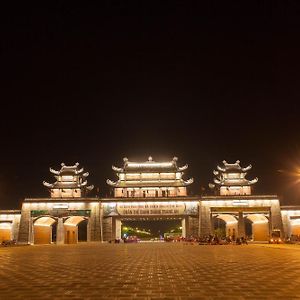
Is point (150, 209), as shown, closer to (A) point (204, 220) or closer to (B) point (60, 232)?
(A) point (204, 220)

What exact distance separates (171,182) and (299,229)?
24704mm

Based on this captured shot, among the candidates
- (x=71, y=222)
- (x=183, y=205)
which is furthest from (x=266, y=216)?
(x=71, y=222)

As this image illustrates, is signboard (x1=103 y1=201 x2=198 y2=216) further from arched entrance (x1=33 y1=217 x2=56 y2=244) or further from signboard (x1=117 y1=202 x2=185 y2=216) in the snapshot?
arched entrance (x1=33 y1=217 x2=56 y2=244)

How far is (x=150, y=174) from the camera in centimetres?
8269

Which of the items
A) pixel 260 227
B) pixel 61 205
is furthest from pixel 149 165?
pixel 260 227

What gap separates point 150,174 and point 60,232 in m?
20.4

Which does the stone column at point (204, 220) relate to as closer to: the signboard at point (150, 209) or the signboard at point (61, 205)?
the signboard at point (150, 209)

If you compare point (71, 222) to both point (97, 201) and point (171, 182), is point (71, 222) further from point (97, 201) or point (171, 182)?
point (171, 182)

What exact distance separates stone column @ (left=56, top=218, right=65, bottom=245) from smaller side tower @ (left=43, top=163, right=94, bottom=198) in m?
10.0

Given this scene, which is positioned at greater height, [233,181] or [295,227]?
[233,181]

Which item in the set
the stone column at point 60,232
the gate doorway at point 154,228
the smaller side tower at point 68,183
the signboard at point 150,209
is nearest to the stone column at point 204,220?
the signboard at point 150,209

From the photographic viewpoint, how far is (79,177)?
280 feet

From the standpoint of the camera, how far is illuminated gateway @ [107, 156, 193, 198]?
81250 mm

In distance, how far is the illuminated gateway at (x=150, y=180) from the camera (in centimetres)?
8125
